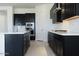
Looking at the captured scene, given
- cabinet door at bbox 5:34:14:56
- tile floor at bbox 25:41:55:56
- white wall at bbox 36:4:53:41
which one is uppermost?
white wall at bbox 36:4:53:41

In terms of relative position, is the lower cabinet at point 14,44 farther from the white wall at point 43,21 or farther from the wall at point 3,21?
the wall at point 3,21

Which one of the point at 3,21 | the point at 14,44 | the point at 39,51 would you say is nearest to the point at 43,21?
the point at 3,21

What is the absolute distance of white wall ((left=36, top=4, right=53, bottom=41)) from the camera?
1098 centimetres

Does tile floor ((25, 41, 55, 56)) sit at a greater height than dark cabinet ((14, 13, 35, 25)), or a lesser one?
lesser

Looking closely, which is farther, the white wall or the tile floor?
the white wall

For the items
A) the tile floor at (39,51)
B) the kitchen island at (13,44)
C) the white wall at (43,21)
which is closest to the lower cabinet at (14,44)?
the kitchen island at (13,44)

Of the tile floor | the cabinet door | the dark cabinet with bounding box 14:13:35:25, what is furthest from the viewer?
the dark cabinet with bounding box 14:13:35:25

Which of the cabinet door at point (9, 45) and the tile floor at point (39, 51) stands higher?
the cabinet door at point (9, 45)

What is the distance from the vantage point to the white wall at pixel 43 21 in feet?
36.0

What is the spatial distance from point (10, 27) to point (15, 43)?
658 centimetres

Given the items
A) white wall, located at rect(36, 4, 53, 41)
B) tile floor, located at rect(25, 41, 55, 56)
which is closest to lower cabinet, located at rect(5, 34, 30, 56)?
tile floor, located at rect(25, 41, 55, 56)

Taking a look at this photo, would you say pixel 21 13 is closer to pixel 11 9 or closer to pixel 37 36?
pixel 11 9

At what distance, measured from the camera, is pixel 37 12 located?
11.5 meters

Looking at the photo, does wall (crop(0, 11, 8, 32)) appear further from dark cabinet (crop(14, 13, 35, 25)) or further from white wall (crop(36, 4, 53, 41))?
white wall (crop(36, 4, 53, 41))
